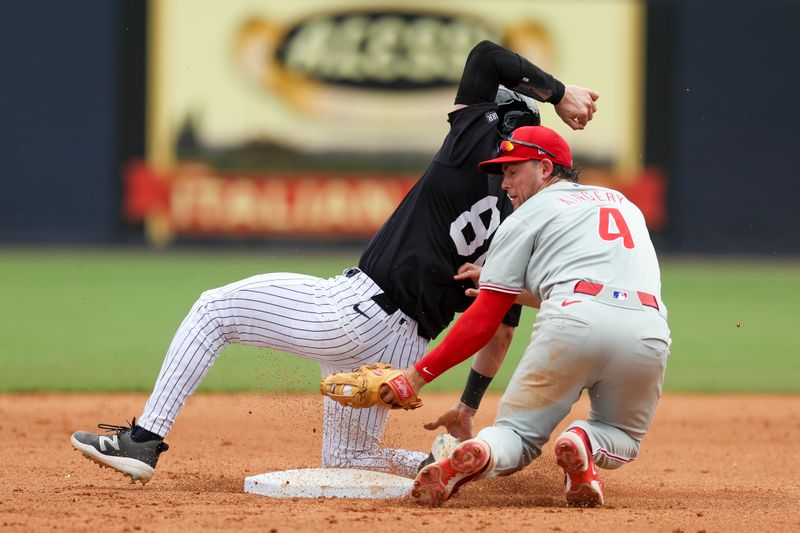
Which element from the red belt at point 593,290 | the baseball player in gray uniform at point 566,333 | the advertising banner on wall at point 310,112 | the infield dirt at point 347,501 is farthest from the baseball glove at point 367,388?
the advertising banner on wall at point 310,112

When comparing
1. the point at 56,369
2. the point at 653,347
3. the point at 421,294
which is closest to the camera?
the point at 653,347

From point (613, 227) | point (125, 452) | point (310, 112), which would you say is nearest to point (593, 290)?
point (613, 227)

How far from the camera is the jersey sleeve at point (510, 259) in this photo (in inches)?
157

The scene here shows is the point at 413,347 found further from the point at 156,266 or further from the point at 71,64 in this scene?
the point at 71,64

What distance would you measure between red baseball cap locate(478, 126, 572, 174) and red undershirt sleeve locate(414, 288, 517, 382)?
0.47 m

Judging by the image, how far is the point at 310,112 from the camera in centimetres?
1827

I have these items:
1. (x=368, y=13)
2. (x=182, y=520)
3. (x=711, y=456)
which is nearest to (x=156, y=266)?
(x=368, y=13)

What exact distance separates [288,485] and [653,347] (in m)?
1.40

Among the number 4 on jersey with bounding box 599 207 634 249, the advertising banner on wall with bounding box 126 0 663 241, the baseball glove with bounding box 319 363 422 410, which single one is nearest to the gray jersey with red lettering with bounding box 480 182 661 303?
the number 4 on jersey with bounding box 599 207 634 249

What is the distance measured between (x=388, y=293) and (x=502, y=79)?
2.95ft

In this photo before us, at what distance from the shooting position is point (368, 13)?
18.2m

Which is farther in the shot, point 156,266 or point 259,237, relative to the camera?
point 259,237

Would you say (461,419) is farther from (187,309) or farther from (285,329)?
(187,309)

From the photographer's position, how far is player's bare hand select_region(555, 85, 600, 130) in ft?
14.9
